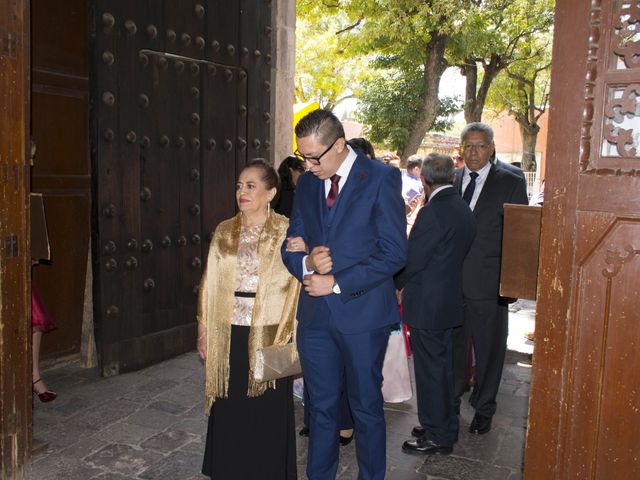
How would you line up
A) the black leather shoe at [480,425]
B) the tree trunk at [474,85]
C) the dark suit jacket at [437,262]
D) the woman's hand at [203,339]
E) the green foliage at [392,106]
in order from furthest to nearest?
the tree trunk at [474,85] < the green foliage at [392,106] < the black leather shoe at [480,425] < the dark suit jacket at [437,262] < the woman's hand at [203,339]

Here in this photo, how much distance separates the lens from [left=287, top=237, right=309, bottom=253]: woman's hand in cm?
312

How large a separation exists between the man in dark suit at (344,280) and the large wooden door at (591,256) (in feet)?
3.38

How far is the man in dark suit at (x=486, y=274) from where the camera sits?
14.0ft

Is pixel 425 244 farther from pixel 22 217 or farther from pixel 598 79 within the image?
pixel 22 217

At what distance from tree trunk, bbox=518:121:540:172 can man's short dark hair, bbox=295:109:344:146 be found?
2444 cm

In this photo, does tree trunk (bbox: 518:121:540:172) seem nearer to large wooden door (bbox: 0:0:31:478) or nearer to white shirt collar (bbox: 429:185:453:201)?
white shirt collar (bbox: 429:185:453:201)

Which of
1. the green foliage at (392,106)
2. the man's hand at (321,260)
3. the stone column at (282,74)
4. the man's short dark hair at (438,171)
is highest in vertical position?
the green foliage at (392,106)

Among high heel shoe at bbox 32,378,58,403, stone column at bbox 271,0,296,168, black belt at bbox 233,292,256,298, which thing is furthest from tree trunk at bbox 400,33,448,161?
black belt at bbox 233,292,256,298

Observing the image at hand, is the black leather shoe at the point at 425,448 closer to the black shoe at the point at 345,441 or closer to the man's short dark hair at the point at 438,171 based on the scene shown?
the black shoe at the point at 345,441

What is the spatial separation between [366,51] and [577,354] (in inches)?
639

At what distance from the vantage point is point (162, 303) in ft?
17.9

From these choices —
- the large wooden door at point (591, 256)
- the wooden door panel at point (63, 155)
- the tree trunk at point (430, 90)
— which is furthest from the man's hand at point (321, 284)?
the tree trunk at point (430, 90)

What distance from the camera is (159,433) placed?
406cm

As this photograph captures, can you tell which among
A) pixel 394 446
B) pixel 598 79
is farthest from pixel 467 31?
pixel 598 79
